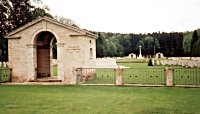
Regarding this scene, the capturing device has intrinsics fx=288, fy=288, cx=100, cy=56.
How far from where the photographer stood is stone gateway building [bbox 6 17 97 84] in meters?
21.3

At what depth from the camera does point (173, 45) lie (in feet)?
385

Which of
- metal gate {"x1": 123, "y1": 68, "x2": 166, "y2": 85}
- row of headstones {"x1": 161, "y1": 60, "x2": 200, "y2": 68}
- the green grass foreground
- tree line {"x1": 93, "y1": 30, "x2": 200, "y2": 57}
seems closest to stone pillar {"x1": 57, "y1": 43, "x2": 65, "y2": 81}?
metal gate {"x1": 123, "y1": 68, "x2": 166, "y2": 85}

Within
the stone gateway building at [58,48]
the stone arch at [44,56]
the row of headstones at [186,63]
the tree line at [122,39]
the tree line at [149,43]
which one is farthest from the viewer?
the tree line at [149,43]

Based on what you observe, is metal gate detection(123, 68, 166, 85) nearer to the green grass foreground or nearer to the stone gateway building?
the stone gateway building

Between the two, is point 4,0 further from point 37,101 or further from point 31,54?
point 37,101

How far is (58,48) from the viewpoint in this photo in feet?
70.2

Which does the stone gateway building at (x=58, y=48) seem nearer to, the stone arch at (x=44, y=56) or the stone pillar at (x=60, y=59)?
the stone pillar at (x=60, y=59)

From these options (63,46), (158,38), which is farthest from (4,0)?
(158,38)

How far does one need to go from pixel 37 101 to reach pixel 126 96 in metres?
4.23

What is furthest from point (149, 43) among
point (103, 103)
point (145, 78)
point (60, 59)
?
point (103, 103)

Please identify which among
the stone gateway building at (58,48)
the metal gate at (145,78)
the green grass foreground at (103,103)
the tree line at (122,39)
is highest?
the tree line at (122,39)

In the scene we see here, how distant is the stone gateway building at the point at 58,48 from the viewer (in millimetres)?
21281

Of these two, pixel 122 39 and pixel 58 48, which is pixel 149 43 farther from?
pixel 58 48

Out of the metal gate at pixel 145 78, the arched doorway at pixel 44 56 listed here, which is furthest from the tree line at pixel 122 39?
the metal gate at pixel 145 78
